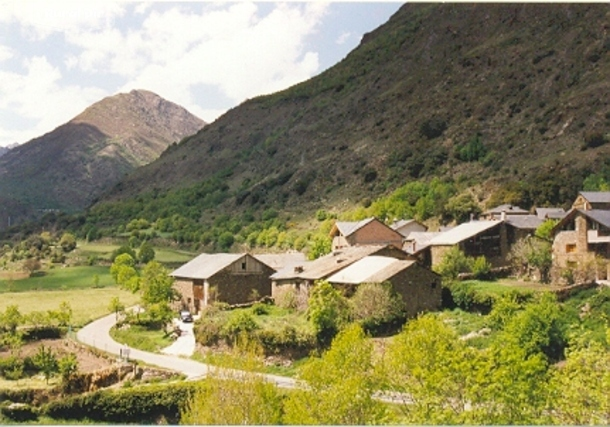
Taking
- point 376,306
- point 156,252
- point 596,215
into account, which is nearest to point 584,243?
point 596,215

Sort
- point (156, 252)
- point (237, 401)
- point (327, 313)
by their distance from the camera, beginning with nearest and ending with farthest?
point (237, 401) → point (327, 313) → point (156, 252)

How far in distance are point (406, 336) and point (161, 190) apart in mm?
140812

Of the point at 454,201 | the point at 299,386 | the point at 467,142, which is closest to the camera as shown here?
the point at 299,386

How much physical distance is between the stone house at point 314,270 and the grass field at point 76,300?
61.6 ft

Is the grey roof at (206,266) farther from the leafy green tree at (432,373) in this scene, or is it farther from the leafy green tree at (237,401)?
the leafy green tree at (237,401)

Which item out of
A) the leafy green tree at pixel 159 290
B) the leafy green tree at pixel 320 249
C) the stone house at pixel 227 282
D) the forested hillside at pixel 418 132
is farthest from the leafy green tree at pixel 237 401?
the forested hillside at pixel 418 132

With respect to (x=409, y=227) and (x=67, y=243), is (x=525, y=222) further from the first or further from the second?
(x=67, y=243)

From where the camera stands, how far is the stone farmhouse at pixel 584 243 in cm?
4316

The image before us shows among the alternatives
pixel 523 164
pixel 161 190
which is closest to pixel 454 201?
pixel 523 164

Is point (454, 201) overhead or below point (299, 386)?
overhead

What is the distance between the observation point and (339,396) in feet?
77.7

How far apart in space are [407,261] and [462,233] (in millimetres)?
10386

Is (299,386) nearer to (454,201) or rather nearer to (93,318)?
(93,318)

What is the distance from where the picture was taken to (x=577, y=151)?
268 feet
